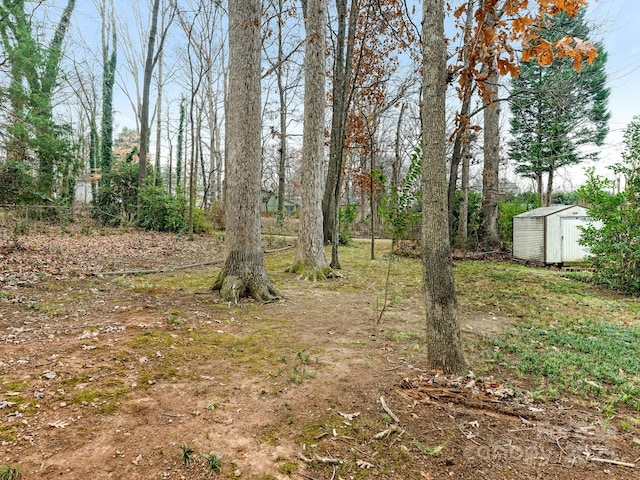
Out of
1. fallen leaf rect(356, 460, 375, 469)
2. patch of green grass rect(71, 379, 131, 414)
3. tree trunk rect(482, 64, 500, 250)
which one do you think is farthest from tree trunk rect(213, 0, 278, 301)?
tree trunk rect(482, 64, 500, 250)

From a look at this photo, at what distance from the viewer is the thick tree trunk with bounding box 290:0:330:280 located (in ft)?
22.5

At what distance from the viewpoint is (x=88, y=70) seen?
1888 centimetres

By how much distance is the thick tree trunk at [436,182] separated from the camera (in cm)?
254

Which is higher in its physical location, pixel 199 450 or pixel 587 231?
pixel 587 231

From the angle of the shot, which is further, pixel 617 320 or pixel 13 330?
pixel 617 320

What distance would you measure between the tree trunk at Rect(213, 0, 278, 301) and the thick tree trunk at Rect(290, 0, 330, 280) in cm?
193

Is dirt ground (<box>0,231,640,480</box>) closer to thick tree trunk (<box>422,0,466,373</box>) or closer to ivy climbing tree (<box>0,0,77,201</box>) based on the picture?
thick tree trunk (<box>422,0,466,373</box>)

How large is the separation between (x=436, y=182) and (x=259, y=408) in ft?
6.32

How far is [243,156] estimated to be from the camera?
16.3ft

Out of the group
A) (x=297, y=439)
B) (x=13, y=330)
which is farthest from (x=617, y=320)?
(x=13, y=330)

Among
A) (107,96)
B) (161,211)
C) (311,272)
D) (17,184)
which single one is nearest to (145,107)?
(107,96)

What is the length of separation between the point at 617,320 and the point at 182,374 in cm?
559

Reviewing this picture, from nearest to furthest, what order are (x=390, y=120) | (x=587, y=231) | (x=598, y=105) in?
(x=587, y=231), (x=598, y=105), (x=390, y=120)

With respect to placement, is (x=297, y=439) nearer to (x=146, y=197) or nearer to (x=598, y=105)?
(x=146, y=197)
